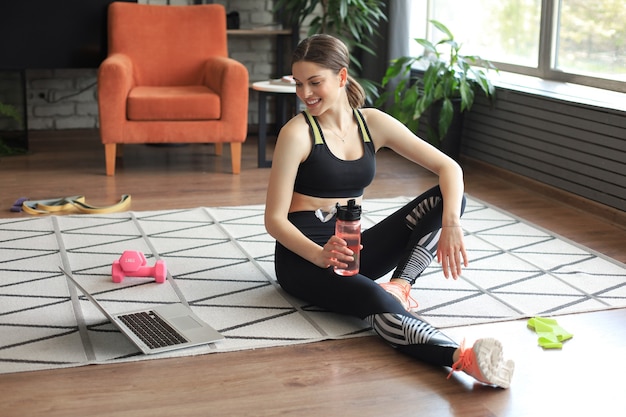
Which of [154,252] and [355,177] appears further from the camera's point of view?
[154,252]

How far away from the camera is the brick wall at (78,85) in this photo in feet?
19.9

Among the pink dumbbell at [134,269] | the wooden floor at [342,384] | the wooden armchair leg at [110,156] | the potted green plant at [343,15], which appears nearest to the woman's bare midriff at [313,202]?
the wooden floor at [342,384]

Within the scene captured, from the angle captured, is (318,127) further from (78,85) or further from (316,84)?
(78,85)

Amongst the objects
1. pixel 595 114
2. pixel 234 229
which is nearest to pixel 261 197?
pixel 234 229

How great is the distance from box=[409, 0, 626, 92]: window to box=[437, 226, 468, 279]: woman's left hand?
2240mm

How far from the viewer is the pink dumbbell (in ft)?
9.78

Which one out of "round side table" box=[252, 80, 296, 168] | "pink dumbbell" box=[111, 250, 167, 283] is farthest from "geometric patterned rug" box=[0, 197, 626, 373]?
"round side table" box=[252, 80, 296, 168]

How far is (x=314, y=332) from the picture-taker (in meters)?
2.54

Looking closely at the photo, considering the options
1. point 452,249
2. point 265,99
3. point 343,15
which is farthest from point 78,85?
point 452,249

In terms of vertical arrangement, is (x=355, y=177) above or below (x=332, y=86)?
below

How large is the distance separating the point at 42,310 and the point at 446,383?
4.21 ft

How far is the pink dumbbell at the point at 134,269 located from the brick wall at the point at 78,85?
3411mm

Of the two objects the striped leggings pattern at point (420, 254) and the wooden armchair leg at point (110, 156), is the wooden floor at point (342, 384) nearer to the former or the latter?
the striped leggings pattern at point (420, 254)

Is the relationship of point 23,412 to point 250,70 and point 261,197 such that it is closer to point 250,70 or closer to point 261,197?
point 261,197
